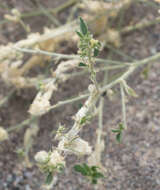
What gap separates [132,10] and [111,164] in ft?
2.63

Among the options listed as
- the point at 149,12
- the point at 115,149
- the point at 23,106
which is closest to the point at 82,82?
the point at 23,106

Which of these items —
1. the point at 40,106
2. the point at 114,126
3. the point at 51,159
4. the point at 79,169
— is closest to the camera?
the point at 51,159

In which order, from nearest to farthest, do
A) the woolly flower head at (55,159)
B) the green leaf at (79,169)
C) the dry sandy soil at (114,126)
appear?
the woolly flower head at (55,159)
the green leaf at (79,169)
the dry sandy soil at (114,126)

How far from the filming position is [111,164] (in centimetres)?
109

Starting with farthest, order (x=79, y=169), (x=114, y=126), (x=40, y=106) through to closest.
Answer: (x=114, y=126)
(x=40, y=106)
(x=79, y=169)

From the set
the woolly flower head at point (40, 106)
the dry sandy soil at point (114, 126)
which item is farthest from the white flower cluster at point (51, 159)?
the dry sandy soil at point (114, 126)

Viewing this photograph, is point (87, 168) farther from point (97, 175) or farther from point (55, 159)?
point (55, 159)

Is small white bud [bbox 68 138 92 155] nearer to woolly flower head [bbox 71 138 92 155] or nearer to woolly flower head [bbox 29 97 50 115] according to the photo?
woolly flower head [bbox 71 138 92 155]

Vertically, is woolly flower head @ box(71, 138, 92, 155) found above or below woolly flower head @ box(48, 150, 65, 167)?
above

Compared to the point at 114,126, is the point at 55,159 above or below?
below

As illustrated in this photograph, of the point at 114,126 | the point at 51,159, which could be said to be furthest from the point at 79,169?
the point at 114,126

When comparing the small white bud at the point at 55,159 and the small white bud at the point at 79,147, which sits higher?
the small white bud at the point at 79,147

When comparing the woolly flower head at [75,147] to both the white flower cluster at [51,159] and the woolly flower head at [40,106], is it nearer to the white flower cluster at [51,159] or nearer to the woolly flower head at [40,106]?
the white flower cluster at [51,159]

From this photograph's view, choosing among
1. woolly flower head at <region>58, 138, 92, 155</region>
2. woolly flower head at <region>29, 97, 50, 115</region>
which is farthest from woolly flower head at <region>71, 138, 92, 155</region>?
woolly flower head at <region>29, 97, 50, 115</region>
